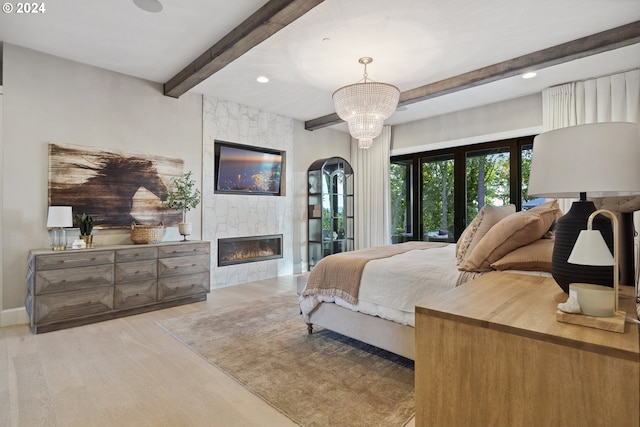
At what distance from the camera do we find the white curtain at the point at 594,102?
3.74m

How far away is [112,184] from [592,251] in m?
4.30

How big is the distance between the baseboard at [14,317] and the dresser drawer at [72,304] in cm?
50

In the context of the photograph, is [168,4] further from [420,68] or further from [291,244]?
[291,244]

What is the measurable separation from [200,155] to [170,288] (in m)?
1.87

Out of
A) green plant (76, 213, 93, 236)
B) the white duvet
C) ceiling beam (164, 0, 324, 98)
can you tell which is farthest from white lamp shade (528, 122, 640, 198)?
green plant (76, 213, 93, 236)

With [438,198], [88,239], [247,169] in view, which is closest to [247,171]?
[247,169]

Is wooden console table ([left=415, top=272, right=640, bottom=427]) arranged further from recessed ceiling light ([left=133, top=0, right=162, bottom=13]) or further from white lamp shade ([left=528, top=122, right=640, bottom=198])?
recessed ceiling light ([left=133, top=0, right=162, bottom=13])

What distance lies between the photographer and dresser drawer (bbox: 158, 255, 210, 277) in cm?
374

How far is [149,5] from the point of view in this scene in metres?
2.64

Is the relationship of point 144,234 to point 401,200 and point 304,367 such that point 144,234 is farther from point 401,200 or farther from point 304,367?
point 401,200

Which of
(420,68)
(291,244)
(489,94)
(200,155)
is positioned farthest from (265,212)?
(489,94)

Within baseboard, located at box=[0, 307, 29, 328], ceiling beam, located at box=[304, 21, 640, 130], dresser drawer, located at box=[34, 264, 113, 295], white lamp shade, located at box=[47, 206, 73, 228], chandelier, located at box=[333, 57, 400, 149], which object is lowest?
baseboard, located at box=[0, 307, 29, 328]

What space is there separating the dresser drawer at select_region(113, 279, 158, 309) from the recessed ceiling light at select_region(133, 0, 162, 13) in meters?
2.61

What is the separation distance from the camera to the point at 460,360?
114 centimetres
